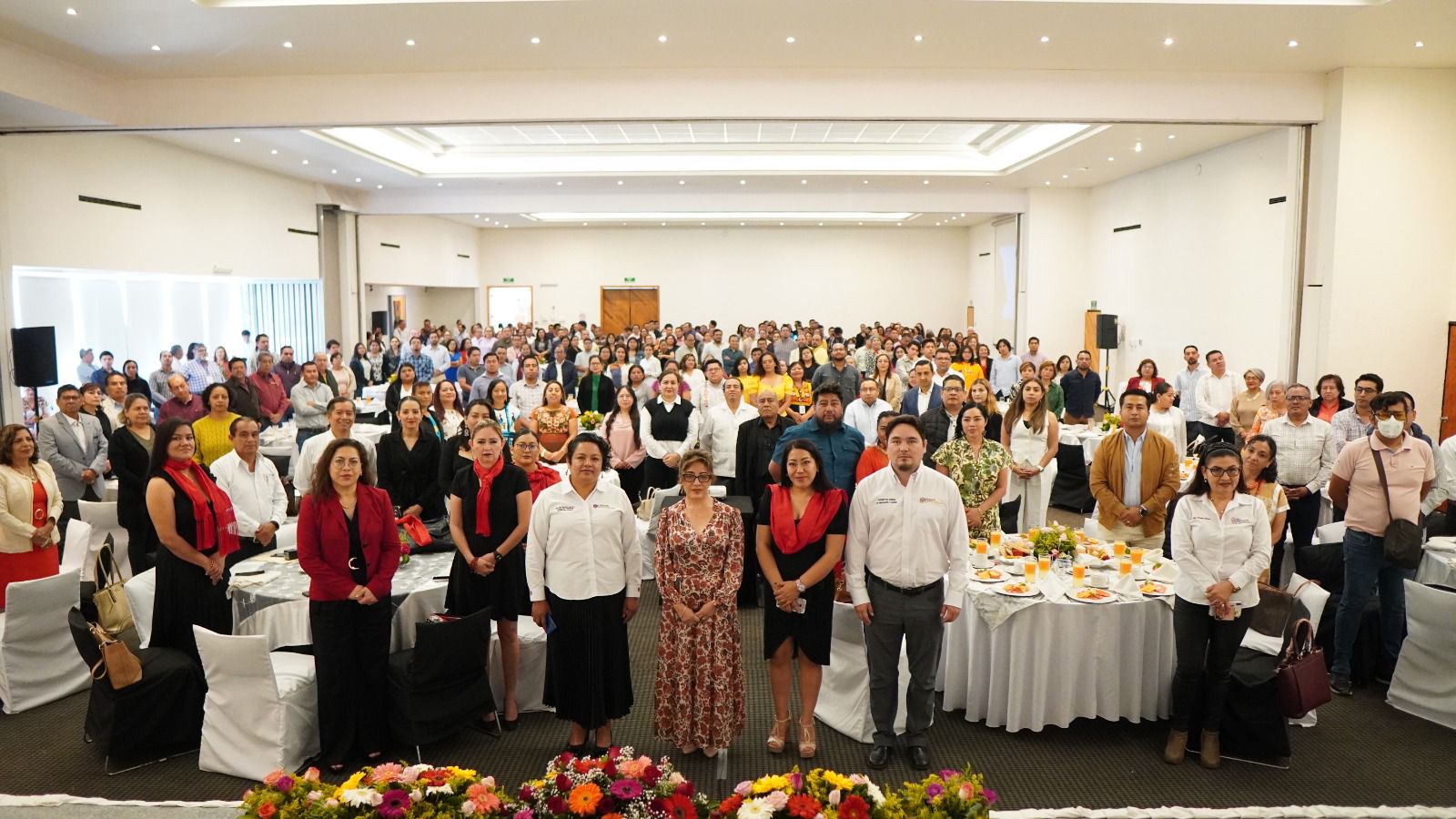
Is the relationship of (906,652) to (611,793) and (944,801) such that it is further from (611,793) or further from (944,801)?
(611,793)

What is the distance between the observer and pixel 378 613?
4.15 m

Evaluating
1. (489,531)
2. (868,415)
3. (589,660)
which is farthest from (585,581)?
(868,415)

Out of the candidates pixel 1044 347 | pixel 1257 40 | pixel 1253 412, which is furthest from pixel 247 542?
pixel 1044 347

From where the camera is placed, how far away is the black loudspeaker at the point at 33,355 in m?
10.1

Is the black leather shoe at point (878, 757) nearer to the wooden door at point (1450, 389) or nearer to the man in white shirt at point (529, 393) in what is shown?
the man in white shirt at point (529, 393)

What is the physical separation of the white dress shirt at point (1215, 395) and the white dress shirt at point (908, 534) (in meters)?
7.27

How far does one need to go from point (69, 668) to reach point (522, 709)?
8.63 ft

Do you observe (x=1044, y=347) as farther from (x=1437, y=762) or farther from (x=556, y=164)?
(x=1437, y=762)

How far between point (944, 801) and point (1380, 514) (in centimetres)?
406

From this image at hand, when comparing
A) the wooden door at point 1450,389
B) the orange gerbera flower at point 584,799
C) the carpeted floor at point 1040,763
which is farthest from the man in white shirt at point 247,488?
the wooden door at point 1450,389

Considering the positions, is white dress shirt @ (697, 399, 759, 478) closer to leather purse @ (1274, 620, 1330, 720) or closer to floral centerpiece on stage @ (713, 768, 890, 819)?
leather purse @ (1274, 620, 1330, 720)

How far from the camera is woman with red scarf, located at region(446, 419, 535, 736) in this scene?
14.8 feet

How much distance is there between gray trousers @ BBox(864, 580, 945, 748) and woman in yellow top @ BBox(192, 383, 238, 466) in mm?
5050

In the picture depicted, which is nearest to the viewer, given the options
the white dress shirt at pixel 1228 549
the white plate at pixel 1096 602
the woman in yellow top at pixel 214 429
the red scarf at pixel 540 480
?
the white dress shirt at pixel 1228 549
